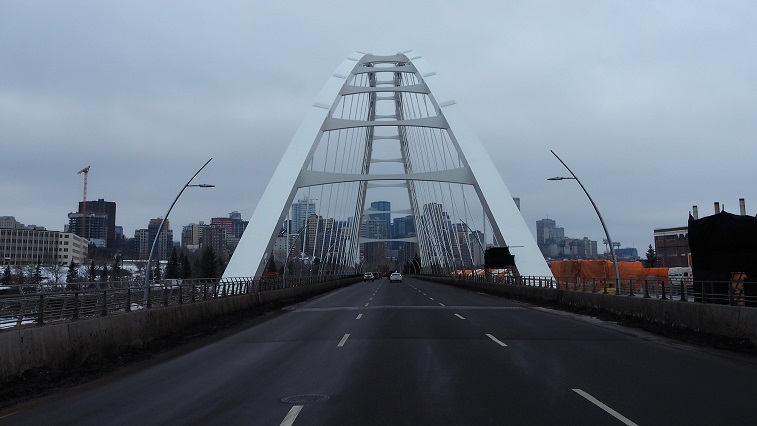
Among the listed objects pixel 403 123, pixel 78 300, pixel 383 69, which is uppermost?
pixel 383 69

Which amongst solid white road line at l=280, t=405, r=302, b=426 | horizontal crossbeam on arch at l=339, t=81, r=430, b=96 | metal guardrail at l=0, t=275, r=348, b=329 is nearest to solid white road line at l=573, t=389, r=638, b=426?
solid white road line at l=280, t=405, r=302, b=426

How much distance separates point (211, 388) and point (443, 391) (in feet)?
10.8

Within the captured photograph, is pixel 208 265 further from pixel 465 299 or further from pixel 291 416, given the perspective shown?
pixel 291 416

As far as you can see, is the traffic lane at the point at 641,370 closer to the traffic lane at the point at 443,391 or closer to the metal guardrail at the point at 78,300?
the traffic lane at the point at 443,391

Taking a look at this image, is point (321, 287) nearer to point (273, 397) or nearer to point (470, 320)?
point (470, 320)

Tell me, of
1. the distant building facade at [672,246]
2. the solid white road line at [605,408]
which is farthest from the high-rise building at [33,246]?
the distant building facade at [672,246]

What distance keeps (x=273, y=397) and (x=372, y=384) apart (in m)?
1.47

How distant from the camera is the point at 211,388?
8.66 m

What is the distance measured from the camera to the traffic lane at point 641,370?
276 inches

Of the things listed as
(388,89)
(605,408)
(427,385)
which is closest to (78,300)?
(427,385)

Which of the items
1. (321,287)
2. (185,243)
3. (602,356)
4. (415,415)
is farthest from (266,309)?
(185,243)

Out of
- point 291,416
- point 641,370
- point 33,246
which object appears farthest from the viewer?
point 33,246

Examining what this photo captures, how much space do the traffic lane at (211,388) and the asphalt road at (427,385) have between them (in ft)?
0.07

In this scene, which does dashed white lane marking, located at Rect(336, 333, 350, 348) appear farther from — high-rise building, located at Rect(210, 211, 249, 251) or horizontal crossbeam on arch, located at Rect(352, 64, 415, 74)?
high-rise building, located at Rect(210, 211, 249, 251)
